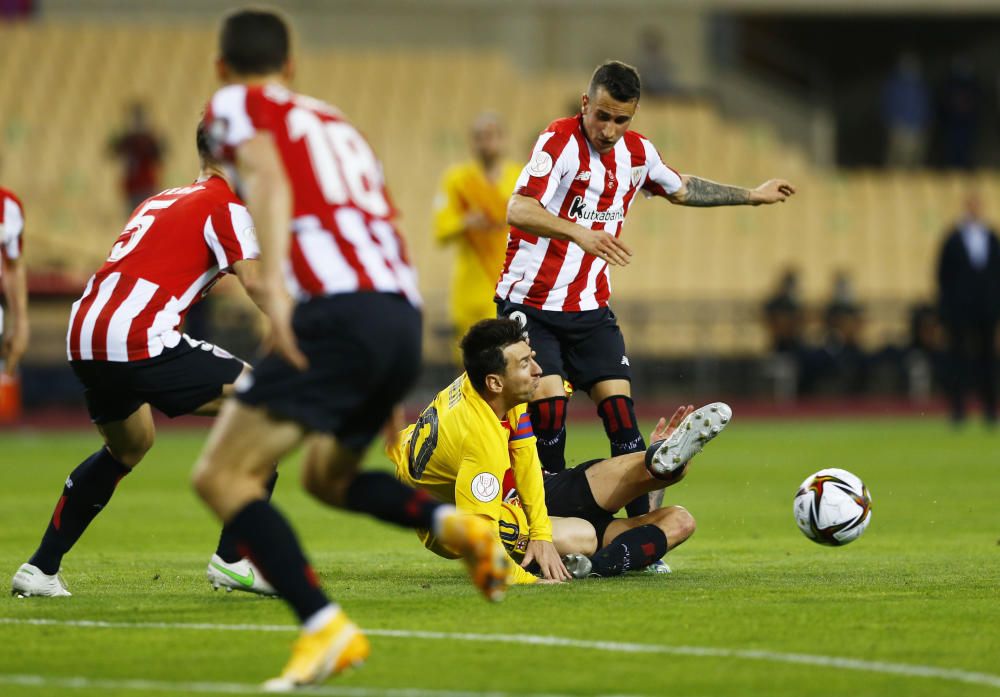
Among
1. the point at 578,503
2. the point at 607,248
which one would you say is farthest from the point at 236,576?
the point at 607,248

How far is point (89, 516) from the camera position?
6.98 meters

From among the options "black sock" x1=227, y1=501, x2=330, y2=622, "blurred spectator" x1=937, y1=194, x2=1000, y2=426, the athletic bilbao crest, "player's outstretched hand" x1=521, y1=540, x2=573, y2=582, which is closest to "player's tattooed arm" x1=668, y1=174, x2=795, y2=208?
the athletic bilbao crest

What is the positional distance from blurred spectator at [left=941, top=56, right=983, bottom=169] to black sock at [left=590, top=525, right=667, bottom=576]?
2132 centimetres

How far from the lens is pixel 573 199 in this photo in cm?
801

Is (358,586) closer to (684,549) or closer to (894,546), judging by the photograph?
(684,549)

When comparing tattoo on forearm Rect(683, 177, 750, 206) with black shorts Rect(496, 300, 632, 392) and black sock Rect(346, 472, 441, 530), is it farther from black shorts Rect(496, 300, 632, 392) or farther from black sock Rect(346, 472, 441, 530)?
black sock Rect(346, 472, 441, 530)

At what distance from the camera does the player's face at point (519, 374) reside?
285 inches

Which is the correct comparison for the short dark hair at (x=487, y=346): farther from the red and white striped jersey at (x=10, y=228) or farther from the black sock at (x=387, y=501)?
the red and white striped jersey at (x=10, y=228)

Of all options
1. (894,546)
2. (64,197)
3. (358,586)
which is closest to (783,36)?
(64,197)

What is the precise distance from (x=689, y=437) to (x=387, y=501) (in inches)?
90.6

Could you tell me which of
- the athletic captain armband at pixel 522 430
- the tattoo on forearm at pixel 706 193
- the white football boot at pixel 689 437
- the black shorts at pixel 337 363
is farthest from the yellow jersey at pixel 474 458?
the black shorts at pixel 337 363

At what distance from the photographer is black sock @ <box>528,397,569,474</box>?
8.03 metres

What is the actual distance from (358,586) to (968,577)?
2654mm

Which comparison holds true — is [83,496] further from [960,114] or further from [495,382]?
[960,114]
